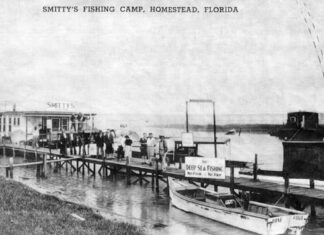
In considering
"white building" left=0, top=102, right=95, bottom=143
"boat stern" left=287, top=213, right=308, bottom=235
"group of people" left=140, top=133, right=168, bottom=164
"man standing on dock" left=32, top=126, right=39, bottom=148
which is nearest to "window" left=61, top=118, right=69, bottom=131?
"white building" left=0, top=102, right=95, bottom=143

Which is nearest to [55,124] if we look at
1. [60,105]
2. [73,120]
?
[73,120]

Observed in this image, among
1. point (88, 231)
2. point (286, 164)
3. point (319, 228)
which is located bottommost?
point (319, 228)

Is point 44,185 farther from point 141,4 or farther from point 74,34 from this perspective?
point 141,4

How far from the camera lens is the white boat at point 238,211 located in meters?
9.62

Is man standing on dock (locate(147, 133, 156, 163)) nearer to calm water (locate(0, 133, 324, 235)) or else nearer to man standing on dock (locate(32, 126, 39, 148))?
calm water (locate(0, 133, 324, 235))

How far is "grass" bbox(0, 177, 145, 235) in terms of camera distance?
762cm

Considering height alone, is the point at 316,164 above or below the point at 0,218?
above

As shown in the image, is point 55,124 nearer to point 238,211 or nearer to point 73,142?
point 73,142

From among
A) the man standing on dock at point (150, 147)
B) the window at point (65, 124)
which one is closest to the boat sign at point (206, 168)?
the man standing on dock at point (150, 147)

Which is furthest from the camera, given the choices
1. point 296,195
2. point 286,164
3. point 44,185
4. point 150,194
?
point 44,185

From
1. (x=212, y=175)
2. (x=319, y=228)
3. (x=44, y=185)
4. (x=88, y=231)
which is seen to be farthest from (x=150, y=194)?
(x=88, y=231)

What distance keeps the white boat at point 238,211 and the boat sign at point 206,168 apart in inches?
25.2

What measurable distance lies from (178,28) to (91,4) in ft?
9.03

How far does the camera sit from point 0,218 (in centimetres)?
789
